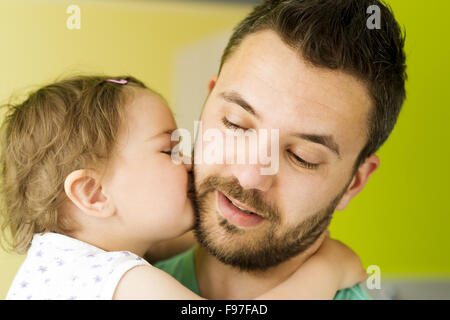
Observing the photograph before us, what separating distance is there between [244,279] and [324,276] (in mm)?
217

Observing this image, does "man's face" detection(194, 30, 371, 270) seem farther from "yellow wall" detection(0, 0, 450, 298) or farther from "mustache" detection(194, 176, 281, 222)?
"yellow wall" detection(0, 0, 450, 298)

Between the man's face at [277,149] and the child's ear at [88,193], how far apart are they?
0.72 ft

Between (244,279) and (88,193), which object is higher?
(88,193)

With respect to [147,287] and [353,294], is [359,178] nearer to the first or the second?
[353,294]

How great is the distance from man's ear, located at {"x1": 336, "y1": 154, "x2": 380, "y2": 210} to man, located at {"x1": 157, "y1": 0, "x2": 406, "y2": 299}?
1.2 inches

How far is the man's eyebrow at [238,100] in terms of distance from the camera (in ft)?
3.67

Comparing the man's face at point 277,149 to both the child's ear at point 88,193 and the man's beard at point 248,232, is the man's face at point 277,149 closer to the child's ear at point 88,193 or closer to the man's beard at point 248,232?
the man's beard at point 248,232

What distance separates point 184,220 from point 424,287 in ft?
2.37

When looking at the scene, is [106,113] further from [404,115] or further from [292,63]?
[404,115]

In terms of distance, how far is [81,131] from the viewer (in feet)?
3.82

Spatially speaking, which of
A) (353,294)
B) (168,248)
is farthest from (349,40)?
(168,248)

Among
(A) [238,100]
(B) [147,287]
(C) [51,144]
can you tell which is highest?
(A) [238,100]

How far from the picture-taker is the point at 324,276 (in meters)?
1.24
